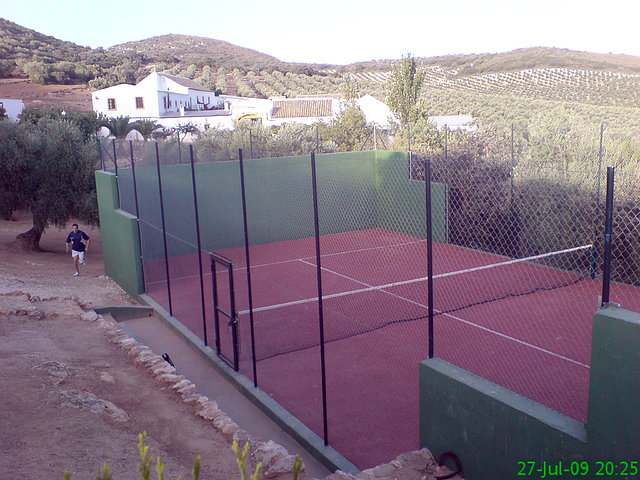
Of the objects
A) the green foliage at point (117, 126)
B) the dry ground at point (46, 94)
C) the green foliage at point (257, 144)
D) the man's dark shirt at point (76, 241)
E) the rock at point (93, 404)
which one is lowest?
the rock at point (93, 404)

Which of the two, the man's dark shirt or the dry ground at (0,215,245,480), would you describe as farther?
the man's dark shirt

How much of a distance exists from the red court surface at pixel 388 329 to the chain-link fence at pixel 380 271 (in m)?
0.03

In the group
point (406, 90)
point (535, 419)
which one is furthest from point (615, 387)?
point (406, 90)

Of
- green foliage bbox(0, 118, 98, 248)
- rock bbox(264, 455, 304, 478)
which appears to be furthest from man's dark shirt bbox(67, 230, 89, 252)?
rock bbox(264, 455, 304, 478)

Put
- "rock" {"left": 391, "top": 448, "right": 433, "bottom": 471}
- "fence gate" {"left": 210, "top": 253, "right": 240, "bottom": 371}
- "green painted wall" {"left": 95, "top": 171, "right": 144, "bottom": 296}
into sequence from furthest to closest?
1. "green painted wall" {"left": 95, "top": 171, "right": 144, "bottom": 296}
2. "fence gate" {"left": 210, "top": 253, "right": 240, "bottom": 371}
3. "rock" {"left": 391, "top": 448, "right": 433, "bottom": 471}

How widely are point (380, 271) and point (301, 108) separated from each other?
1419 inches

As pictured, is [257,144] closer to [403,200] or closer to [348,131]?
[348,131]

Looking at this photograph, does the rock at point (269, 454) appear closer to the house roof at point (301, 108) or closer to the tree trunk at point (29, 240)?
the tree trunk at point (29, 240)

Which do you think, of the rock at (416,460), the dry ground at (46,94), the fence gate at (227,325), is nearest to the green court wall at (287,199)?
the fence gate at (227,325)

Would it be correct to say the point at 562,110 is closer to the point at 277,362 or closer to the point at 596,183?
the point at 596,183

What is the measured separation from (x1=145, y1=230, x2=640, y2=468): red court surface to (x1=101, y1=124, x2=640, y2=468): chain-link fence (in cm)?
3

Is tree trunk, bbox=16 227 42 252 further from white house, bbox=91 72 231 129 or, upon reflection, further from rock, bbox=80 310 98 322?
white house, bbox=91 72 231 129

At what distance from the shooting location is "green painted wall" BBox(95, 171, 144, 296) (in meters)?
13.0

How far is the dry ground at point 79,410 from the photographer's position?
545cm
